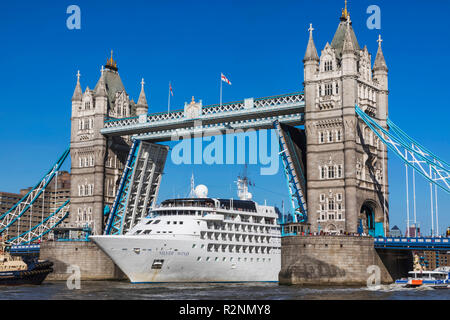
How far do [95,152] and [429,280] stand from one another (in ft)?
192

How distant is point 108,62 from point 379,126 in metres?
53.6

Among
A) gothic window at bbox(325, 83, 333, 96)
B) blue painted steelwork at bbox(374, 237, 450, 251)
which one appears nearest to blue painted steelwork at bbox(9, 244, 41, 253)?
gothic window at bbox(325, 83, 333, 96)

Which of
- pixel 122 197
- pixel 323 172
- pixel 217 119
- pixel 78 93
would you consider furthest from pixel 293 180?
pixel 78 93

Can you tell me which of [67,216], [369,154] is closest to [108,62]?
[67,216]

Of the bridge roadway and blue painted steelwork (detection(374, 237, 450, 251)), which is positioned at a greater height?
the bridge roadway

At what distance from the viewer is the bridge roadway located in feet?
280

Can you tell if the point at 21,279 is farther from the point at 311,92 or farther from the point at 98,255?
the point at 311,92

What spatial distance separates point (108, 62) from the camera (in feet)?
364

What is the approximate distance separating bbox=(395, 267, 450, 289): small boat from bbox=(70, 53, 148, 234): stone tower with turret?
53.8 metres

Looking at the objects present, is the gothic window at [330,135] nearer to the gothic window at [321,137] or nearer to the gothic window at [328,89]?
the gothic window at [321,137]

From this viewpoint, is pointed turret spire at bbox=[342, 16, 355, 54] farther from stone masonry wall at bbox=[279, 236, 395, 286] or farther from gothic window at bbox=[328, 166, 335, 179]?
stone masonry wall at bbox=[279, 236, 395, 286]

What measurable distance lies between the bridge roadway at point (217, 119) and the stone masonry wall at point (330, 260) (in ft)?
63.6

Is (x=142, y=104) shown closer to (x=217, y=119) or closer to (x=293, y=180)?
(x=217, y=119)

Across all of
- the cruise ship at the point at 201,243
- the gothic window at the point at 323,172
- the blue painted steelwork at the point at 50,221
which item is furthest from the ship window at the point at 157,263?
the blue painted steelwork at the point at 50,221
